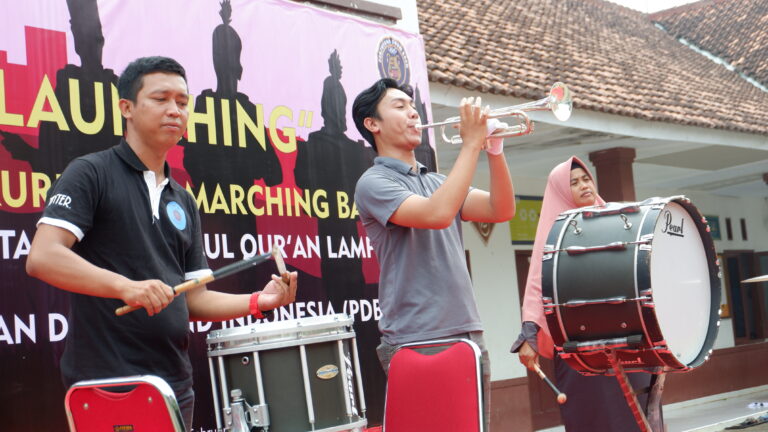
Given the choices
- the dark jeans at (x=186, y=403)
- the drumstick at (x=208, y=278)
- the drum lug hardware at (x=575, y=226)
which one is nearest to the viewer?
the drumstick at (x=208, y=278)

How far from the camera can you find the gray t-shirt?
3.30m

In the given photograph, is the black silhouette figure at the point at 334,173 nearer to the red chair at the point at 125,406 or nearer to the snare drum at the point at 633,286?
the snare drum at the point at 633,286

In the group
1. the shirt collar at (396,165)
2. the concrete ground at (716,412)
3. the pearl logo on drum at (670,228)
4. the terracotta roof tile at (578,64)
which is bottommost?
the concrete ground at (716,412)

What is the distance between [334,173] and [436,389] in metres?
2.98

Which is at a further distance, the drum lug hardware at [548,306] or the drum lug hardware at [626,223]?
the drum lug hardware at [548,306]

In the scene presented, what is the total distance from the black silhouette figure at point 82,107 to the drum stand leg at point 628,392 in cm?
254

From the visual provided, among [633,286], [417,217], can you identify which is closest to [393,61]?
[633,286]

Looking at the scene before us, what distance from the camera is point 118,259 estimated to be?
116 inches

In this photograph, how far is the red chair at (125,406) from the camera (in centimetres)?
251

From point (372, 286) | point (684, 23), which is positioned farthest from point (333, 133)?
point (684, 23)

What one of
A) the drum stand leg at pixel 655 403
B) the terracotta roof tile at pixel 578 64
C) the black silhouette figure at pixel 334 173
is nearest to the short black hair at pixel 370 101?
the drum stand leg at pixel 655 403

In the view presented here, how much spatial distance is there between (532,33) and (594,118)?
289 centimetres

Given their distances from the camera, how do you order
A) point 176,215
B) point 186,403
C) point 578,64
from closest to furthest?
point 186,403, point 176,215, point 578,64

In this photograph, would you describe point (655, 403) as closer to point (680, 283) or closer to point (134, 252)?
point (680, 283)
